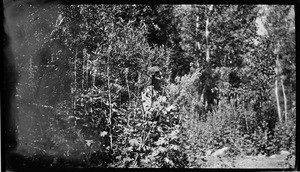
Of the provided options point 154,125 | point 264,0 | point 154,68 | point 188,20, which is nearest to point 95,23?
point 154,68

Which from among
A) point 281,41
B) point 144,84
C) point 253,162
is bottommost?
point 253,162

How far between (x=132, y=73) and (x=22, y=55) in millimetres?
1312

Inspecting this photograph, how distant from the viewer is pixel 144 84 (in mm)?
3430

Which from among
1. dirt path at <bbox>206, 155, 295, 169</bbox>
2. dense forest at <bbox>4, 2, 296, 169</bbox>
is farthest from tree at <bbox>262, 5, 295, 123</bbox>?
dirt path at <bbox>206, 155, 295, 169</bbox>

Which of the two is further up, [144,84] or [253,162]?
[144,84]

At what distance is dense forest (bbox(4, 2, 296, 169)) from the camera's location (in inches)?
133

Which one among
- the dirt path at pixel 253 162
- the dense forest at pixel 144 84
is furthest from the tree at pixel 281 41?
the dirt path at pixel 253 162

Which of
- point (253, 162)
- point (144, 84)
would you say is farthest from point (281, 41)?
point (144, 84)

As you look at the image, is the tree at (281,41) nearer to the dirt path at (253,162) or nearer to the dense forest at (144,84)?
the dense forest at (144,84)

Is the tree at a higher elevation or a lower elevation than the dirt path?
higher

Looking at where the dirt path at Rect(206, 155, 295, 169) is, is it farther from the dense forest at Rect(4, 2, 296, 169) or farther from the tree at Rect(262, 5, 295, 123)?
the tree at Rect(262, 5, 295, 123)

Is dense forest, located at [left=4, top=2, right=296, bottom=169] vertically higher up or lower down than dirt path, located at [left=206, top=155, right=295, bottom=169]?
higher up

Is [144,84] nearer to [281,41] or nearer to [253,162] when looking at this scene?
[253,162]

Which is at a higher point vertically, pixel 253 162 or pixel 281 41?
pixel 281 41
